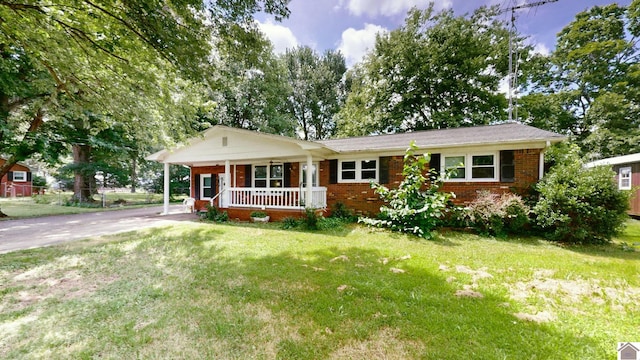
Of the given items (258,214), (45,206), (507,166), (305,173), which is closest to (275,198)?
(258,214)

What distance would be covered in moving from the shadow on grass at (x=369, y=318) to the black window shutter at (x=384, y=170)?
5786mm

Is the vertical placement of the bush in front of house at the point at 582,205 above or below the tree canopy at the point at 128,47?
below

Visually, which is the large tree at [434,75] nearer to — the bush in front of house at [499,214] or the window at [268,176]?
the window at [268,176]

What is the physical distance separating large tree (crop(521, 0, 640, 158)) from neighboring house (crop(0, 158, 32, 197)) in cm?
4660

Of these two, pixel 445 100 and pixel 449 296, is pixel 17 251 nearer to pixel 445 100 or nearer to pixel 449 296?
pixel 449 296

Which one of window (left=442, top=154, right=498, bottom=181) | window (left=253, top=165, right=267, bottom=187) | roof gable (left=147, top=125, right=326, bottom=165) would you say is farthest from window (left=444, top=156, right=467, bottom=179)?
window (left=253, top=165, right=267, bottom=187)

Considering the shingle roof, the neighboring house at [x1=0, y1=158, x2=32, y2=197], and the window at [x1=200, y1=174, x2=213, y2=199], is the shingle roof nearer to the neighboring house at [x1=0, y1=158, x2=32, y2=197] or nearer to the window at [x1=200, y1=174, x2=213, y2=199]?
the window at [x1=200, y1=174, x2=213, y2=199]

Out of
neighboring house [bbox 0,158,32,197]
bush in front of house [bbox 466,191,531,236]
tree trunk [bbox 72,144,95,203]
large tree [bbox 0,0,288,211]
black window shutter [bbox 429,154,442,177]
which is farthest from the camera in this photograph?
neighboring house [bbox 0,158,32,197]

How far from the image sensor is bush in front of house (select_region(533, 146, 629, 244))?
6555 millimetres

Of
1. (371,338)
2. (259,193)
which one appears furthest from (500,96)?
(371,338)

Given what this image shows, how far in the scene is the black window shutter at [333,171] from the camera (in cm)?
1112

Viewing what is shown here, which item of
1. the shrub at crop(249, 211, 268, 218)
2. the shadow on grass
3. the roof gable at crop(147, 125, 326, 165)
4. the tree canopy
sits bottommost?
the shadow on grass

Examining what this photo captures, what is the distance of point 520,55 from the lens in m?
18.8

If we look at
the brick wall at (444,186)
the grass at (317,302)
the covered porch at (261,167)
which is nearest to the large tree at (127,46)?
the covered porch at (261,167)
